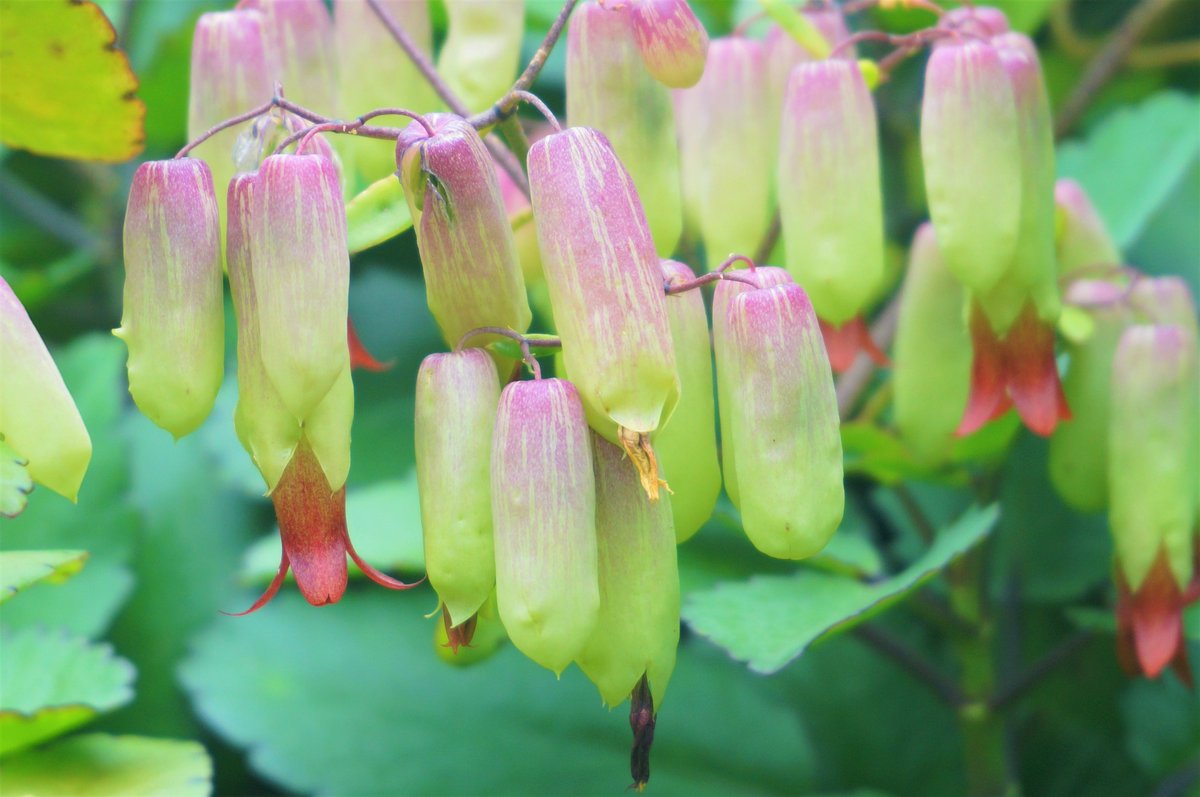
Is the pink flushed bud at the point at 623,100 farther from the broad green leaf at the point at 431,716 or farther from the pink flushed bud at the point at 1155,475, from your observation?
the broad green leaf at the point at 431,716

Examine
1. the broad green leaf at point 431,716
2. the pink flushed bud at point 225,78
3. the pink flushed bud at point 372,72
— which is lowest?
the broad green leaf at point 431,716

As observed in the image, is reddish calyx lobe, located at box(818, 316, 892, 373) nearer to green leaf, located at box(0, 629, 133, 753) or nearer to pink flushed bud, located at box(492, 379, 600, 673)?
pink flushed bud, located at box(492, 379, 600, 673)

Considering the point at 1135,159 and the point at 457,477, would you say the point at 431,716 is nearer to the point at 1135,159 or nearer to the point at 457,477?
the point at 457,477

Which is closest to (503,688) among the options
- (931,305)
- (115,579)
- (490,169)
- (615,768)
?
(615,768)

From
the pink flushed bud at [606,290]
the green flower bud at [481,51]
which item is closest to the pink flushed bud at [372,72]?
the green flower bud at [481,51]

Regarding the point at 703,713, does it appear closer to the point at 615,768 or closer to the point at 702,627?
the point at 615,768

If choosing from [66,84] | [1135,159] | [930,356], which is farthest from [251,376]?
[1135,159]

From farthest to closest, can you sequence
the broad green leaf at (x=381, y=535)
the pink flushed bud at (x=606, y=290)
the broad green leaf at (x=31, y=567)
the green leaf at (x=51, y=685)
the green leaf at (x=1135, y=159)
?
1. the green leaf at (x=1135, y=159)
2. the broad green leaf at (x=381, y=535)
3. the green leaf at (x=51, y=685)
4. the broad green leaf at (x=31, y=567)
5. the pink flushed bud at (x=606, y=290)
